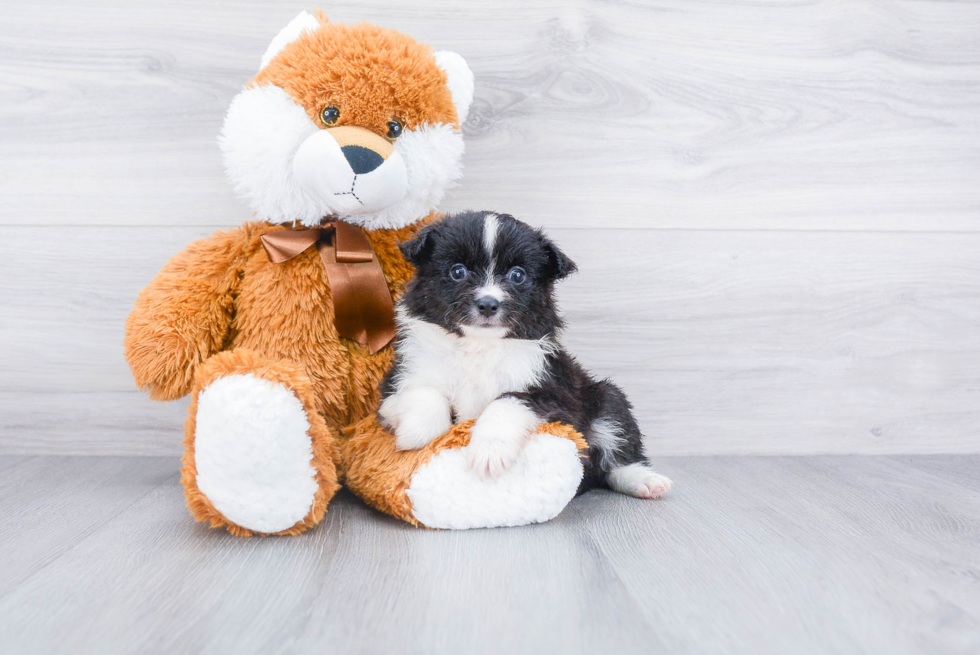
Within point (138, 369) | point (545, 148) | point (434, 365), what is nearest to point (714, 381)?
point (545, 148)

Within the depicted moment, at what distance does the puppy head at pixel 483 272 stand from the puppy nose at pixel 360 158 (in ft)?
0.52

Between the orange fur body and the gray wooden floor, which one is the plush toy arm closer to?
the orange fur body

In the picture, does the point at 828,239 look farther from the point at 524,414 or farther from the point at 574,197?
the point at 524,414

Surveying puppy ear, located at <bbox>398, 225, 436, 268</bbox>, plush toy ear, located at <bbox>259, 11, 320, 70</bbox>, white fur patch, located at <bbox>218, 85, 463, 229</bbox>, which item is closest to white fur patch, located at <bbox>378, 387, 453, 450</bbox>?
puppy ear, located at <bbox>398, 225, 436, 268</bbox>

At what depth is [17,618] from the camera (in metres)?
0.88

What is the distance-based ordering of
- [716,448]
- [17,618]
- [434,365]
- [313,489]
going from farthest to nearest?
[716,448] < [434,365] < [313,489] < [17,618]

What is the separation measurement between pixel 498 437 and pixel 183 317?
665mm

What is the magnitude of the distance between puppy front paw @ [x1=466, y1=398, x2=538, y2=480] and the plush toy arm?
576mm

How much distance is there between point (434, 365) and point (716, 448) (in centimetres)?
95

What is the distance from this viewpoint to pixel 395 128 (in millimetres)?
1323

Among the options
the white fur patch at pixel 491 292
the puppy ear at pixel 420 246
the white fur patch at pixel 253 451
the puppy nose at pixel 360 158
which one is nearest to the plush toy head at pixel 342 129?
the puppy nose at pixel 360 158

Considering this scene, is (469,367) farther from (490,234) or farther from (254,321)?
(254,321)

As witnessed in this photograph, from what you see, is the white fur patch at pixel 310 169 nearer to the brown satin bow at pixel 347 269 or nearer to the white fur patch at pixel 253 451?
the brown satin bow at pixel 347 269

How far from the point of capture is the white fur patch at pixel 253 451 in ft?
3.54
